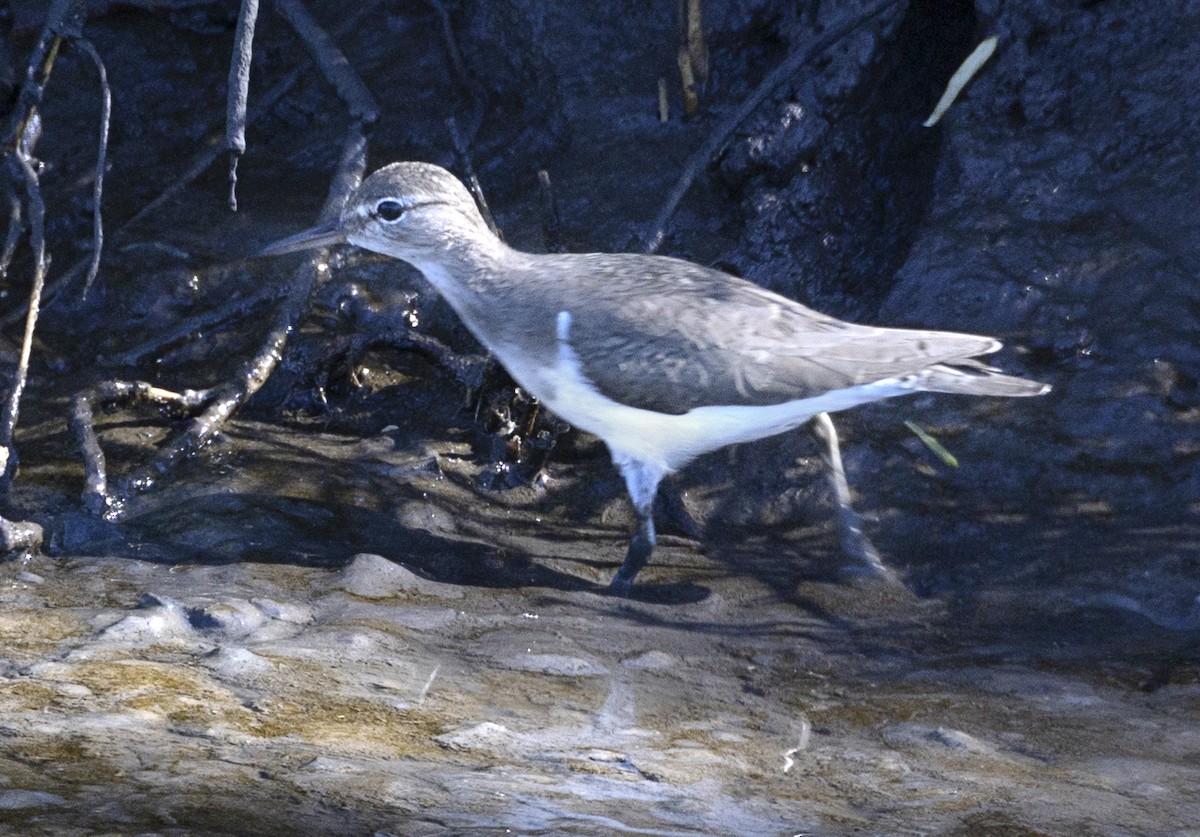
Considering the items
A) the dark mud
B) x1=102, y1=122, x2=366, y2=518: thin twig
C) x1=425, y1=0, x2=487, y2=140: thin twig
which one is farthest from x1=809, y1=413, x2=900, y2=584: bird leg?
x1=425, y1=0, x2=487, y2=140: thin twig

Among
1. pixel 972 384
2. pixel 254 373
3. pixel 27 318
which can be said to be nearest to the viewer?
pixel 972 384

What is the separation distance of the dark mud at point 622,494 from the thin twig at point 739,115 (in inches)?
4.5

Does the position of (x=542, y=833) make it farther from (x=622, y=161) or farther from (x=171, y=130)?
(x=171, y=130)

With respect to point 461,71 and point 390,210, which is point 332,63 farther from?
point 390,210

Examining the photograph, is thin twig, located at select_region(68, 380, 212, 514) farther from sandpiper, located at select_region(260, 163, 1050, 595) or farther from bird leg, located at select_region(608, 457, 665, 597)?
bird leg, located at select_region(608, 457, 665, 597)

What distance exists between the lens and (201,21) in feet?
22.4

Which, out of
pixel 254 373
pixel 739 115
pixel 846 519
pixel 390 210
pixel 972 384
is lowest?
pixel 846 519

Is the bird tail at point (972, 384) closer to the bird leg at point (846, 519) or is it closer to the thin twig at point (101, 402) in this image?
the bird leg at point (846, 519)

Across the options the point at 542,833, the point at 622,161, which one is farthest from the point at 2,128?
the point at 542,833

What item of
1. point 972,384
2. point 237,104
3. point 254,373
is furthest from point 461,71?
point 972,384

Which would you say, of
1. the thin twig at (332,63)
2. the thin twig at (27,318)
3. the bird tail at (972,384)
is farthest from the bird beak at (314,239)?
the bird tail at (972,384)

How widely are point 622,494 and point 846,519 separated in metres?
0.85

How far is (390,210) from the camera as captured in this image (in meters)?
4.82

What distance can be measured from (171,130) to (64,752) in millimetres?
4730
